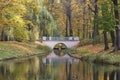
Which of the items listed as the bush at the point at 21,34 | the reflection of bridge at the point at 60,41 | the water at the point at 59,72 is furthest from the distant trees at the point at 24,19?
the water at the point at 59,72

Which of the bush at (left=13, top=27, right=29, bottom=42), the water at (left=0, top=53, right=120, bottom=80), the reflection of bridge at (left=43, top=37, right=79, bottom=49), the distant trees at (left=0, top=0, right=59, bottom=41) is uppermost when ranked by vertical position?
the distant trees at (left=0, top=0, right=59, bottom=41)

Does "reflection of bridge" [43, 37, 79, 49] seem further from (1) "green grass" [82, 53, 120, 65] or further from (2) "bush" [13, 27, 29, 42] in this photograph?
(1) "green grass" [82, 53, 120, 65]

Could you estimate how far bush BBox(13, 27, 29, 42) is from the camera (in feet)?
191

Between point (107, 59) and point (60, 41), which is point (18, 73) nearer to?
point (107, 59)

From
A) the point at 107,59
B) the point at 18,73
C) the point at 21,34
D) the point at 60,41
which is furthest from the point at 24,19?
the point at 18,73

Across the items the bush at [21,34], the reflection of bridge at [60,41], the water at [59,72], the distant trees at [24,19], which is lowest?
the water at [59,72]

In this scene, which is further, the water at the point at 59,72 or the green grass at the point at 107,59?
the green grass at the point at 107,59

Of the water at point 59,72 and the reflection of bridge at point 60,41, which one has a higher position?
the reflection of bridge at point 60,41

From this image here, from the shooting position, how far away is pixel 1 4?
3847 centimetres

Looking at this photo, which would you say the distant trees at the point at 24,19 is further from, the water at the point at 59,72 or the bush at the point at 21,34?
the water at the point at 59,72

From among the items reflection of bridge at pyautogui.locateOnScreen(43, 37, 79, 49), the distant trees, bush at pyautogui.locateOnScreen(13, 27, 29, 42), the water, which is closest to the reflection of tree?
the water

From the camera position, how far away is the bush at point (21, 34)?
191ft

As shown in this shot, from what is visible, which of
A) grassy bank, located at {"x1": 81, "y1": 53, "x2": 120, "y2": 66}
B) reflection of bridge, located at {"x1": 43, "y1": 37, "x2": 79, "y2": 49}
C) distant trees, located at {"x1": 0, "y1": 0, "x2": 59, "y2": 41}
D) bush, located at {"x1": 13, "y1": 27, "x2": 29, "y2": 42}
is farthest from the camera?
reflection of bridge, located at {"x1": 43, "y1": 37, "x2": 79, "y2": 49}

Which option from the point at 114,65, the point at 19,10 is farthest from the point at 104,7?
the point at 19,10
